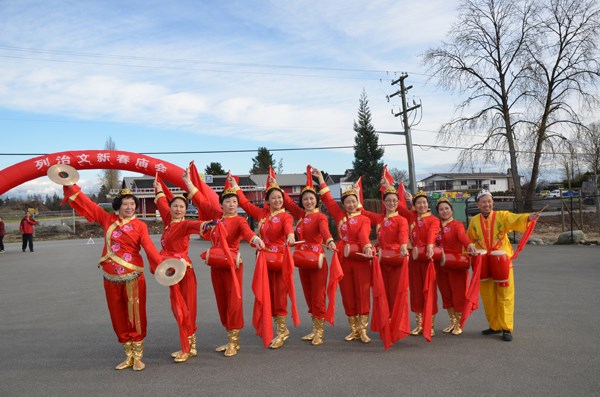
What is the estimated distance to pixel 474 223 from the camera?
5.65 m

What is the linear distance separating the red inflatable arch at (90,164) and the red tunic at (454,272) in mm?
4799

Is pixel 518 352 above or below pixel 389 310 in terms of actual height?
below

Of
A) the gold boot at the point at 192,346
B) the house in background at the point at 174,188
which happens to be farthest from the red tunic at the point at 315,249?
the house in background at the point at 174,188

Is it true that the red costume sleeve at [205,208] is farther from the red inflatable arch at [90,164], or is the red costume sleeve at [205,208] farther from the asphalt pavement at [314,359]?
the red inflatable arch at [90,164]

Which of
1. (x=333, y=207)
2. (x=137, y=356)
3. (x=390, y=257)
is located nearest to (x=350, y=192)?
(x=333, y=207)

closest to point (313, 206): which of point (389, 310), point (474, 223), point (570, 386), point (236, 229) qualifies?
point (236, 229)

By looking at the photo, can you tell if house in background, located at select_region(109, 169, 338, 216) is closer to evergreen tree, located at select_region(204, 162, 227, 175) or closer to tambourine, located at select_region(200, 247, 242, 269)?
evergreen tree, located at select_region(204, 162, 227, 175)

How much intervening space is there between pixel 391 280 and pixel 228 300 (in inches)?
75.5

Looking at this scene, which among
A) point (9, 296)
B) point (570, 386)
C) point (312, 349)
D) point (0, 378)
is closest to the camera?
point (570, 386)

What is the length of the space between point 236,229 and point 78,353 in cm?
234

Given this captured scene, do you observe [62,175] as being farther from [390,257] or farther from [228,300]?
[390,257]

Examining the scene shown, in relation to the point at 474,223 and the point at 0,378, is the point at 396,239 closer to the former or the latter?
the point at 474,223

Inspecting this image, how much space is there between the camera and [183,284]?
198 inches

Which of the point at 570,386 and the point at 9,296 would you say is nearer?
the point at 570,386
